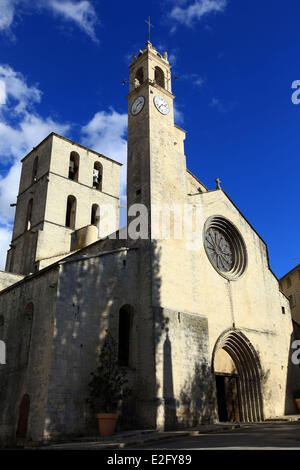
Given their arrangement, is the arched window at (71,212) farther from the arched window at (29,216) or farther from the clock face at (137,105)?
the clock face at (137,105)

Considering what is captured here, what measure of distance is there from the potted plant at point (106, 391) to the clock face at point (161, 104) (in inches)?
464

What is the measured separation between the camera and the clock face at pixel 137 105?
19.9 m

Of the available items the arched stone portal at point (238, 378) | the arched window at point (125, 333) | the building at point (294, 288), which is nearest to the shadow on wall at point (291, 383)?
the arched stone portal at point (238, 378)

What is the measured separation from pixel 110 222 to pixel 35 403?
19.6 meters

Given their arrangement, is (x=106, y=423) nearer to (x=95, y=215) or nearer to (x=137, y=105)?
(x=137, y=105)

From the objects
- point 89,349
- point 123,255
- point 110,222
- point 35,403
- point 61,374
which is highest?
point 110,222

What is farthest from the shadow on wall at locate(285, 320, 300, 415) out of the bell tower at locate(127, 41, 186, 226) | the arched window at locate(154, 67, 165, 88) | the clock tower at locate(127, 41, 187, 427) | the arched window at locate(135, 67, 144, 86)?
the arched window at locate(135, 67, 144, 86)

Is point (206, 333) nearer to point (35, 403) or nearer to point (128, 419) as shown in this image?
point (128, 419)

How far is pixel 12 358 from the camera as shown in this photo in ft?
49.9

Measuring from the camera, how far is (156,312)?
1502 cm

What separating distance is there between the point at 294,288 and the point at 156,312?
769 inches

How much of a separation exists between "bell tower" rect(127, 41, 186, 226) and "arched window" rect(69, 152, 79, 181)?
10052mm

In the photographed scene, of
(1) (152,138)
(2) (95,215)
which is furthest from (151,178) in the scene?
(2) (95,215)

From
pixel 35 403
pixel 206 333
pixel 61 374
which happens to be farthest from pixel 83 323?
pixel 206 333
